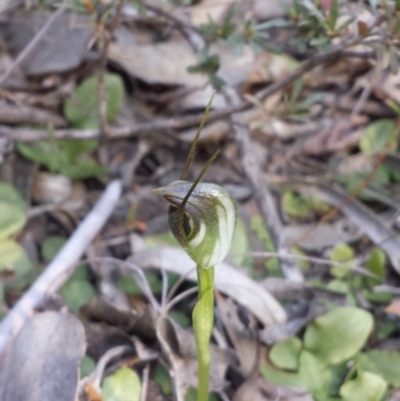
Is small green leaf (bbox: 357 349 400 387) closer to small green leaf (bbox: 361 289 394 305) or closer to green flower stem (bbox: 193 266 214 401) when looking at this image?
small green leaf (bbox: 361 289 394 305)

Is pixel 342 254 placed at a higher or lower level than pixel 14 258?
lower

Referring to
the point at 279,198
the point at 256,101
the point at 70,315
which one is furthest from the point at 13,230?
the point at 279,198

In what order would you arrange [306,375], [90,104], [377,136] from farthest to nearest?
[377,136] < [90,104] < [306,375]

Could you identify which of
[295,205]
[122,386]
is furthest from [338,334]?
[295,205]

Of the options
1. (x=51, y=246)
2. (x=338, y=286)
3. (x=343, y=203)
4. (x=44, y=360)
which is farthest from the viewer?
(x=343, y=203)

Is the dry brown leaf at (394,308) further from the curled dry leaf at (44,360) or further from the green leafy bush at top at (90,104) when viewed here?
the green leafy bush at top at (90,104)

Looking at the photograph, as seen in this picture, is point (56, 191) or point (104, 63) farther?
point (56, 191)

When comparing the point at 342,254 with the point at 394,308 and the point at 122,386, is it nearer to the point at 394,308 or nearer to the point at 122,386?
the point at 394,308
